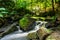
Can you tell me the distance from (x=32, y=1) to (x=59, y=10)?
2808 millimetres

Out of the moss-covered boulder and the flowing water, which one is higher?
the moss-covered boulder

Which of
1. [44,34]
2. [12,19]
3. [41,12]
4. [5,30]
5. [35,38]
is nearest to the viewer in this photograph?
[44,34]

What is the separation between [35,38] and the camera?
6.52 meters

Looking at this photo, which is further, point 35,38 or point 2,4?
point 2,4

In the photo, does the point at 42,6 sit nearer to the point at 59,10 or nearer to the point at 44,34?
the point at 59,10

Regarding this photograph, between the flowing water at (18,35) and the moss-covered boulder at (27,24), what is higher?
the moss-covered boulder at (27,24)

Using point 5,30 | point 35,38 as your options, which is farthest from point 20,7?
point 35,38

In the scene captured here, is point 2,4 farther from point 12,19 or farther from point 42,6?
point 42,6

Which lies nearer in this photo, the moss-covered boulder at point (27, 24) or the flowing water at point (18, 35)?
the flowing water at point (18, 35)

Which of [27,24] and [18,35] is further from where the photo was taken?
[27,24]

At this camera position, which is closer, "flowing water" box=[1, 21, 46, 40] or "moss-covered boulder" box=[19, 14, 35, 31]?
"flowing water" box=[1, 21, 46, 40]

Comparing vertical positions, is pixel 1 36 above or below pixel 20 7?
below

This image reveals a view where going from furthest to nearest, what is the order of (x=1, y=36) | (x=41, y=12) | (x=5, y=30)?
(x=41, y=12), (x=5, y=30), (x=1, y=36)

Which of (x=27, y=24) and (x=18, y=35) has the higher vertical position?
(x=27, y=24)
